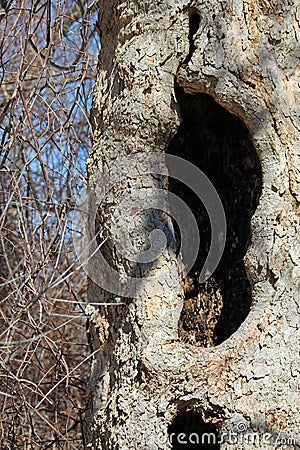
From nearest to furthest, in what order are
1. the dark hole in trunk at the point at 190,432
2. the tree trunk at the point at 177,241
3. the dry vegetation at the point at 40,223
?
the tree trunk at the point at 177,241 → the dark hole in trunk at the point at 190,432 → the dry vegetation at the point at 40,223

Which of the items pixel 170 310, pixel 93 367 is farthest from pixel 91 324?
pixel 170 310

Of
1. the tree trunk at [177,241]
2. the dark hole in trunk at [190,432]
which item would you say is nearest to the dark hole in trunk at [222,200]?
the tree trunk at [177,241]

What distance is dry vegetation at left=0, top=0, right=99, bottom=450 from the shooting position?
235 cm

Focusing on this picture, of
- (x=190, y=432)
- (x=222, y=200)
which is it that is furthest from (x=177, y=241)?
(x=190, y=432)

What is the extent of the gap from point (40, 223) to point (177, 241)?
906 mm

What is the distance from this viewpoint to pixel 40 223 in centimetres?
260

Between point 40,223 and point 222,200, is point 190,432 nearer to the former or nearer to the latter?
point 222,200

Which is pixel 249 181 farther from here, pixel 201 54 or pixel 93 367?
pixel 93 367

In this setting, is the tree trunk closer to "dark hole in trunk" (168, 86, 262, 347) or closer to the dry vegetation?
"dark hole in trunk" (168, 86, 262, 347)

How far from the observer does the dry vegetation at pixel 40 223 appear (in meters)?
2.35

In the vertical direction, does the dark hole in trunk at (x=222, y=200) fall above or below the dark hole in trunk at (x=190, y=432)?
above

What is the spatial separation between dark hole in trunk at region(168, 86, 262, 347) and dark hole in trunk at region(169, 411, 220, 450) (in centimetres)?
20

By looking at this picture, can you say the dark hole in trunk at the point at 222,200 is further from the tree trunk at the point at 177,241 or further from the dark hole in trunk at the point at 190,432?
the dark hole in trunk at the point at 190,432

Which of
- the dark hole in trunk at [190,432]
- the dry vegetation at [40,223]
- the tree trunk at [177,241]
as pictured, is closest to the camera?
the tree trunk at [177,241]
